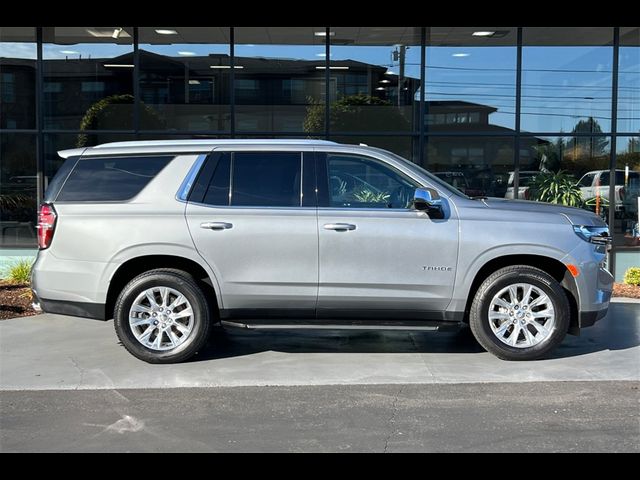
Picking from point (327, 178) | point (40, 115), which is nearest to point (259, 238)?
point (327, 178)

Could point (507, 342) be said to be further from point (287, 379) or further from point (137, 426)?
point (137, 426)

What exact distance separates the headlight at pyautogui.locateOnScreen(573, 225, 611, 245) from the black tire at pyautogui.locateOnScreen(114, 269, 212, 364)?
344 cm

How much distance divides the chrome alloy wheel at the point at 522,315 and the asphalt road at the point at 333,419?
623 mm

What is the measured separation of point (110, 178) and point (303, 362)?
8.18 ft

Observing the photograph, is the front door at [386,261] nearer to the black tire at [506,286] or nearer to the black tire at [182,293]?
the black tire at [506,286]

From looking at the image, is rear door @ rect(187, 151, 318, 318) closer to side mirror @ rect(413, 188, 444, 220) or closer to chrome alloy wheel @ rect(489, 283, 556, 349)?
side mirror @ rect(413, 188, 444, 220)

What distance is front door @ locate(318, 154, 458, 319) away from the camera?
5.94 metres

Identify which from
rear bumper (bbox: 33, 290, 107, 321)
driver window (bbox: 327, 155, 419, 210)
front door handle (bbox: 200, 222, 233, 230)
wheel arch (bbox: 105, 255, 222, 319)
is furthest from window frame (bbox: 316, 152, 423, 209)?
rear bumper (bbox: 33, 290, 107, 321)

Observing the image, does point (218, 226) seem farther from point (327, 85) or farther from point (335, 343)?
point (327, 85)

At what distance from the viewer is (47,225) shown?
240 inches

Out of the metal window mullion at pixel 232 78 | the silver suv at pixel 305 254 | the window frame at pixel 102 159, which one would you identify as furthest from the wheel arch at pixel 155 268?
the metal window mullion at pixel 232 78

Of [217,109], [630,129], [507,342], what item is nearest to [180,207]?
[507,342]

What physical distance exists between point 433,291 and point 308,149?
175cm

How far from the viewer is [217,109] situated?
38.3 ft
